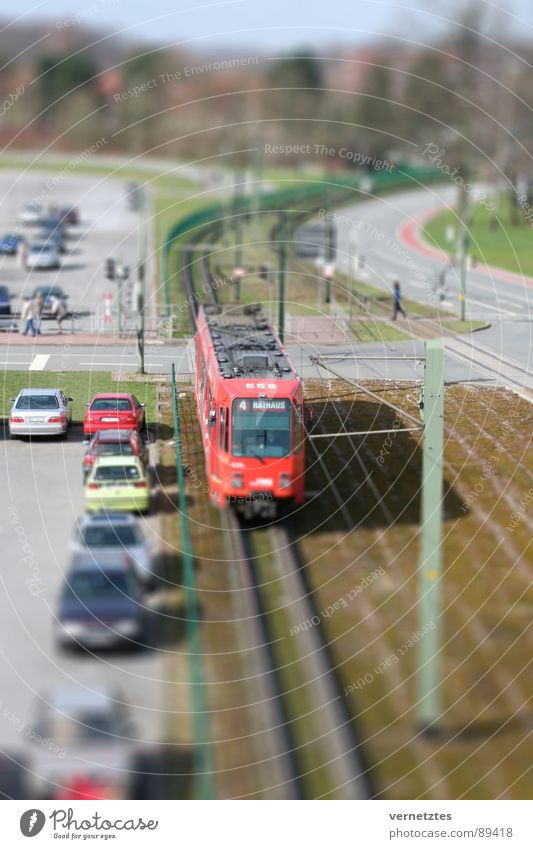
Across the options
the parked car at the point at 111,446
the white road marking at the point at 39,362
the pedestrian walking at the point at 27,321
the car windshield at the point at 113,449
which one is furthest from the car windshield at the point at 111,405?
the pedestrian walking at the point at 27,321

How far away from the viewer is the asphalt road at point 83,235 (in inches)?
3031

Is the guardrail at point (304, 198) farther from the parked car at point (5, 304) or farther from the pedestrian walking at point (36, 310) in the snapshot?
the parked car at point (5, 304)

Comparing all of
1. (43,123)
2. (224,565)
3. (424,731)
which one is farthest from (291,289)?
(43,123)

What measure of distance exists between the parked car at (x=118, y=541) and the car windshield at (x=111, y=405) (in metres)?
10.9

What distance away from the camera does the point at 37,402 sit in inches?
1666

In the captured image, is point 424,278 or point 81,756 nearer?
point 81,756

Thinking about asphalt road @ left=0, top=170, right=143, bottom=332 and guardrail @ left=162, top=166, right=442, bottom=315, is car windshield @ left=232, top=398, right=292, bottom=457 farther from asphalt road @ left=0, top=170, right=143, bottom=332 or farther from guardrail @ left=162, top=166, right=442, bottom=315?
guardrail @ left=162, top=166, right=442, bottom=315

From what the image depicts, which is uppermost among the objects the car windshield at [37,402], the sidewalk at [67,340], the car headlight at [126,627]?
the car windshield at [37,402]

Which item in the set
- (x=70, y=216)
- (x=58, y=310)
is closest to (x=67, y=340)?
(x=58, y=310)

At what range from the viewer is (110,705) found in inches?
890

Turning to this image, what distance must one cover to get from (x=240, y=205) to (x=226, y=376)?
85.6 meters

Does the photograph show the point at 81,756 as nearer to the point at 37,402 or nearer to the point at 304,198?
the point at 37,402

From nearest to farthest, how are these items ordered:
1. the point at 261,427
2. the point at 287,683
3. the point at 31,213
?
1. the point at 287,683
2. the point at 261,427
3. the point at 31,213

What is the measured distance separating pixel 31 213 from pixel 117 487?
93.0m
